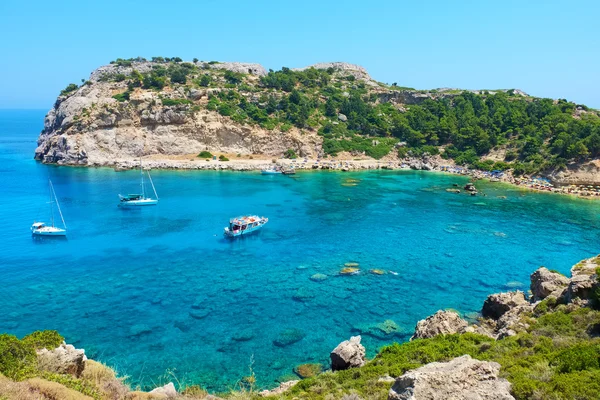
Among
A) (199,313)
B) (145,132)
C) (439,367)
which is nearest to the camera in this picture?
(439,367)

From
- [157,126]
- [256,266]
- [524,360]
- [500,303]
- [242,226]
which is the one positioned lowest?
[256,266]

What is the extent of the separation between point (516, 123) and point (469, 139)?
10763 mm

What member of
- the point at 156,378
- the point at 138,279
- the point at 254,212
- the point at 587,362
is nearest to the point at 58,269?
the point at 138,279

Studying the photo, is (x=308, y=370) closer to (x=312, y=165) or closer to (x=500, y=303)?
(x=500, y=303)

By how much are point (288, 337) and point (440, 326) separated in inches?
343

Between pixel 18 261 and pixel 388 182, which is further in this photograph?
pixel 388 182

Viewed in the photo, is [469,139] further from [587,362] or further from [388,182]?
[587,362]

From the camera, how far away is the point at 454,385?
32.3 feet

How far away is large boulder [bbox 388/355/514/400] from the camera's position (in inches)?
376

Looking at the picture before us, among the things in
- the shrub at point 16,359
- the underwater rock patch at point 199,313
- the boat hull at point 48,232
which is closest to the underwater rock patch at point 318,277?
the underwater rock patch at point 199,313

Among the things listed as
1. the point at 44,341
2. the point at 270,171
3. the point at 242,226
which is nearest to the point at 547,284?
the point at 44,341

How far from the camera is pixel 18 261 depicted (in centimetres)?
3584

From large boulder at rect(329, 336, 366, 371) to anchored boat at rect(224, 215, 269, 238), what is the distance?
2443 centimetres

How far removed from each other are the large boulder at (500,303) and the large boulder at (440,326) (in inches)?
173
